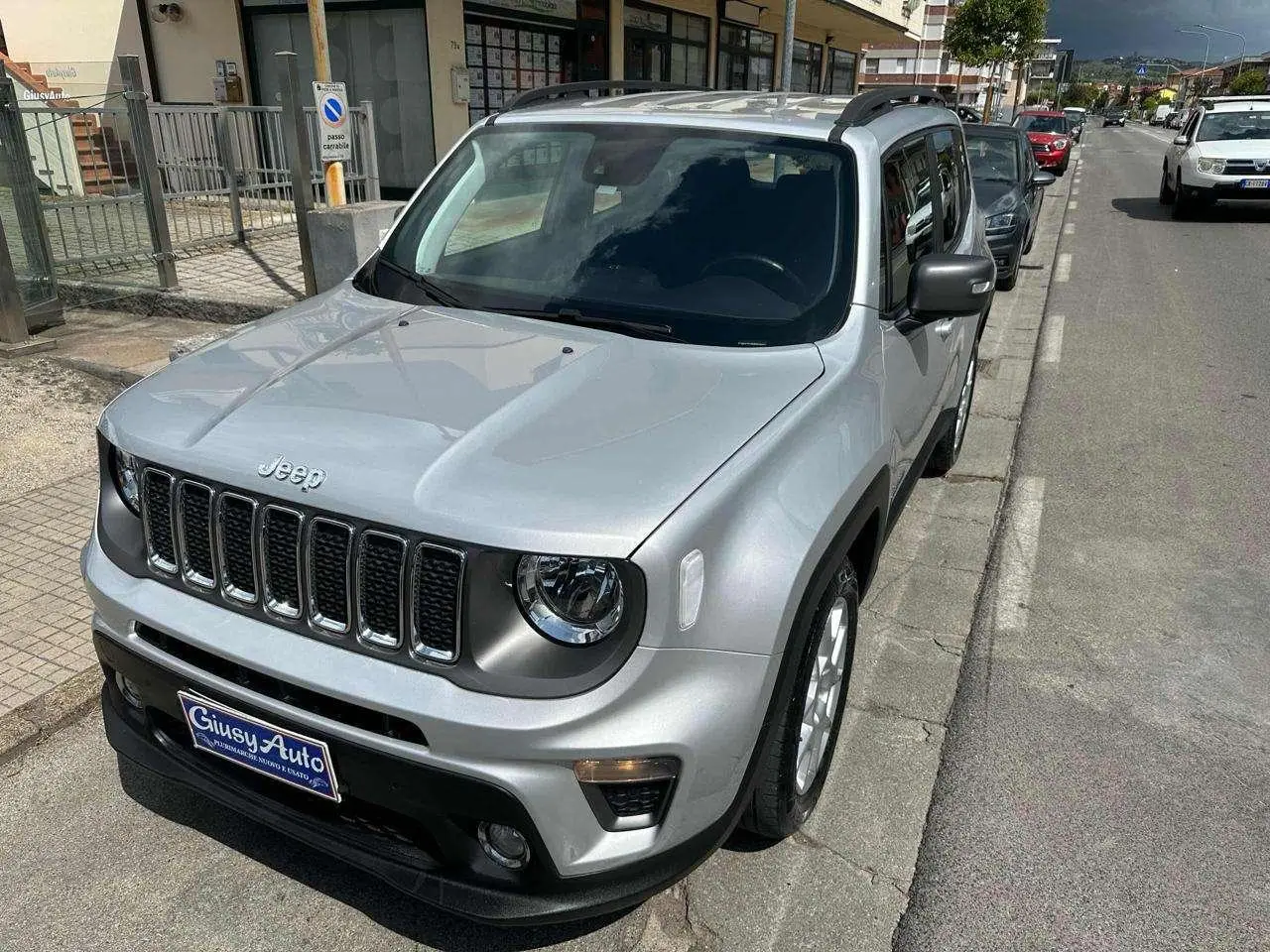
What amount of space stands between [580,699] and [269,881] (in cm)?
129

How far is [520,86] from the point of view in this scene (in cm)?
1580

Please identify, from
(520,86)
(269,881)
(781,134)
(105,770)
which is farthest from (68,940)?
(520,86)

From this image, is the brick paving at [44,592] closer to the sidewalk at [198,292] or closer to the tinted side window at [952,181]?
the sidewalk at [198,292]

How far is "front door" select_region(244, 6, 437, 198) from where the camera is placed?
1377 centimetres

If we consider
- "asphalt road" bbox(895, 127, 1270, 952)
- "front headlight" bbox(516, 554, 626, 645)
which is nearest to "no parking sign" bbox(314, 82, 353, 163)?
"asphalt road" bbox(895, 127, 1270, 952)

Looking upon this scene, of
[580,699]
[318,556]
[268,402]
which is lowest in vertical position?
[580,699]

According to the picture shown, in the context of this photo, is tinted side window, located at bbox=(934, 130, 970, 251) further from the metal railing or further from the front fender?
the metal railing

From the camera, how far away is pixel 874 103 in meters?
3.43

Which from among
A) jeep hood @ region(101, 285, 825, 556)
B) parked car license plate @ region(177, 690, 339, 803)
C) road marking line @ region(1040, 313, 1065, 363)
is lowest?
road marking line @ region(1040, 313, 1065, 363)

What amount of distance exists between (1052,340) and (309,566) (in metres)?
7.87

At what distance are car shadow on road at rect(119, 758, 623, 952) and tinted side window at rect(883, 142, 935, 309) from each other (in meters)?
2.07

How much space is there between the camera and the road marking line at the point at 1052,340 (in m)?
7.95

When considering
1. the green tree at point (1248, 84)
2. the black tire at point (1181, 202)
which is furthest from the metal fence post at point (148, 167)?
→ the green tree at point (1248, 84)

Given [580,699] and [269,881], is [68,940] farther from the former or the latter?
[580,699]
